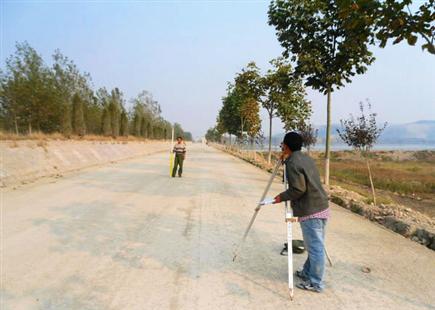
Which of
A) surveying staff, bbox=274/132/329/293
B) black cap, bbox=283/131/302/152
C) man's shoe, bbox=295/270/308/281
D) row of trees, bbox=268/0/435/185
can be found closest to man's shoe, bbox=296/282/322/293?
surveying staff, bbox=274/132/329/293

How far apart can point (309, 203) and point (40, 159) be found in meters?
15.0

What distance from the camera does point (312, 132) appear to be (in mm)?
23516

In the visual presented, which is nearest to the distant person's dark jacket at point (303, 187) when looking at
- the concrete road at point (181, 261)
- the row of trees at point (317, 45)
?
the concrete road at point (181, 261)

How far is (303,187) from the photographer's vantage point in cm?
412

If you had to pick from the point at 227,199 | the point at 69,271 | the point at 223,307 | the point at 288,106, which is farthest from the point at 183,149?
the point at 223,307

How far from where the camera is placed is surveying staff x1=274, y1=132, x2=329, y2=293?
163 inches

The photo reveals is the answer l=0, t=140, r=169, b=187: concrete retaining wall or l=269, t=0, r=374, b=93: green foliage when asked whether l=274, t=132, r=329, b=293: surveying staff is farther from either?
l=0, t=140, r=169, b=187: concrete retaining wall

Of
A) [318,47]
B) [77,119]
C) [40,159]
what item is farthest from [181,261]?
[77,119]

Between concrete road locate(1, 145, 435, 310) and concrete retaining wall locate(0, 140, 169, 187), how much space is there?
4.42 m

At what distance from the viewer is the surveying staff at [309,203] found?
163 inches

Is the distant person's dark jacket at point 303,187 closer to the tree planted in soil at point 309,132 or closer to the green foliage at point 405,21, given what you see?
the green foliage at point 405,21

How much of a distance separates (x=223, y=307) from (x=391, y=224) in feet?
17.6

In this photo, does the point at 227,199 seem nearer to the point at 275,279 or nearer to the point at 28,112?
the point at 275,279

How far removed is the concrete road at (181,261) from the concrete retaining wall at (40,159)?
4416 millimetres
